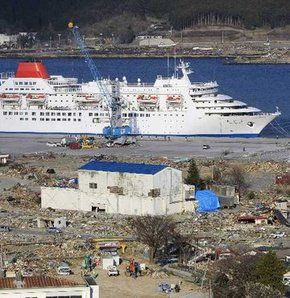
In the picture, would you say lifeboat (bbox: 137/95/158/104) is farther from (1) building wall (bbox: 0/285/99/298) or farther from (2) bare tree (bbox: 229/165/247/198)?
(1) building wall (bbox: 0/285/99/298)

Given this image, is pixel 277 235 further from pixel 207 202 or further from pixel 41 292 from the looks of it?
pixel 41 292

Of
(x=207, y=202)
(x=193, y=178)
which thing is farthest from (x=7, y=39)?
(x=207, y=202)

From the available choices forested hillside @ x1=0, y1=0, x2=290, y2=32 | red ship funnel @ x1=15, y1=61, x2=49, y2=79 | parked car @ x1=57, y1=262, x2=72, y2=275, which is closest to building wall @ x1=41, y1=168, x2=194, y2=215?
parked car @ x1=57, y1=262, x2=72, y2=275

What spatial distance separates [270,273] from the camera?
58.1 feet

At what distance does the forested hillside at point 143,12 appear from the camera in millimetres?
116312

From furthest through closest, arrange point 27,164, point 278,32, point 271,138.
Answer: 1. point 278,32
2. point 271,138
3. point 27,164

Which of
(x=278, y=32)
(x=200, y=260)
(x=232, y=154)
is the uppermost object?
(x=278, y=32)

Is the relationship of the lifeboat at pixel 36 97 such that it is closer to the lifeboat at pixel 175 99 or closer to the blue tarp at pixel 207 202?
the lifeboat at pixel 175 99

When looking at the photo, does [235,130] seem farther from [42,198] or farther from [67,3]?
[67,3]

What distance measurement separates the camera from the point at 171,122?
43.6 meters

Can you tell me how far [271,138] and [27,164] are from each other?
31.7 feet

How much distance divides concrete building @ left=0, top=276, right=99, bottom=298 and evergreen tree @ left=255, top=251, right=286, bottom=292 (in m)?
3.57

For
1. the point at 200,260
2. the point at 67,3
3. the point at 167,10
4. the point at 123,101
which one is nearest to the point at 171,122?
the point at 123,101

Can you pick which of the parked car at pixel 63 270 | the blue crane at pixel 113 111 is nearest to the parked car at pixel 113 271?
the parked car at pixel 63 270
